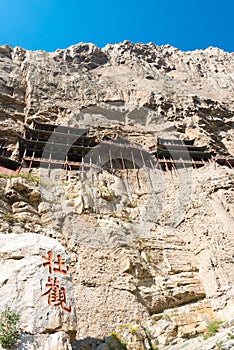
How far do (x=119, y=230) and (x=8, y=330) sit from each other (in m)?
9.67

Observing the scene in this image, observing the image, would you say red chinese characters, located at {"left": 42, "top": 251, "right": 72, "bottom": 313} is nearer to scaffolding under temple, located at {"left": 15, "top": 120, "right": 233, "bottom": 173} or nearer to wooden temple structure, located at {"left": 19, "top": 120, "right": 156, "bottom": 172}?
wooden temple structure, located at {"left": 19, "top": 120, "right": 156, "bottom": 172}

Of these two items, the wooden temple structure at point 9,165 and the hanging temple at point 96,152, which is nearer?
the wooden temple structure at point 9,165

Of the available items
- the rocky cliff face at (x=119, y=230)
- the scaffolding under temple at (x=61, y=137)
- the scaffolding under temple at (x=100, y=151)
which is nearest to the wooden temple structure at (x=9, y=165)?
the rocky cliff face at (x=119, y=230)

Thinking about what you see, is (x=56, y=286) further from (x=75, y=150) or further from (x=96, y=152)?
(x=75, y=150)

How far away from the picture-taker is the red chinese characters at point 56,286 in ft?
19.0

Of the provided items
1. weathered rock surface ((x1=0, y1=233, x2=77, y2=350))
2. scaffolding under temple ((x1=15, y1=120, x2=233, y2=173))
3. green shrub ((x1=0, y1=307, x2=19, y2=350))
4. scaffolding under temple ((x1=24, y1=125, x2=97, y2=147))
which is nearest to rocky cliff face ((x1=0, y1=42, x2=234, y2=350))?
weathered rock surface ((x1=0, y1=233, x2=77, y2=350))

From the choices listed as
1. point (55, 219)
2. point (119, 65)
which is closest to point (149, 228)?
point (55, 219)

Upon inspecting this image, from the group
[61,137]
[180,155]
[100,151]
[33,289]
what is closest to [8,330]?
[33,289]

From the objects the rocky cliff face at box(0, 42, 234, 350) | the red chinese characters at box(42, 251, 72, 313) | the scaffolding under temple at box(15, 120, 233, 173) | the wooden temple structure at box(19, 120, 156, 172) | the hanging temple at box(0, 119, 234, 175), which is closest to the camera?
the red chinese characters at box(42, 251, 72, 313)

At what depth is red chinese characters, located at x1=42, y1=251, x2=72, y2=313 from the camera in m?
5.79

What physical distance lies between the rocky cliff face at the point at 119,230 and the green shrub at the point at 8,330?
200 mm

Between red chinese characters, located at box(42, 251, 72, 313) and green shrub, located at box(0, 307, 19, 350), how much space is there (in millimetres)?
758

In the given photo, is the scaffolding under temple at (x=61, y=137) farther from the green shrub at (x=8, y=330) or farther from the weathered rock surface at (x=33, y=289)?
the green shrub at (x=8, y=330)

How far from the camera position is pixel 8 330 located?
16.4 ft
